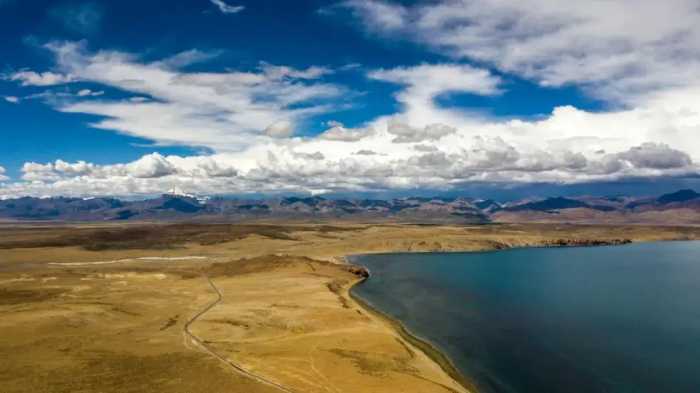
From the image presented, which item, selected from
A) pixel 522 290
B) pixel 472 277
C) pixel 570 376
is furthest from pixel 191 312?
pixel 472 277

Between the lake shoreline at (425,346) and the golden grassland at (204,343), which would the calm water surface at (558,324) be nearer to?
the lake shoreline at (425,346)

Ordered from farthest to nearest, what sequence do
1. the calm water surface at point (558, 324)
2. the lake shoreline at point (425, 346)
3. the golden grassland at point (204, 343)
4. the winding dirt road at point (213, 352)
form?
the calm water surface at point (558, 324), the lake shoreline at point (425, 346), the golden grassland at point (204, 343), the winding dirt road at point (213, 352)

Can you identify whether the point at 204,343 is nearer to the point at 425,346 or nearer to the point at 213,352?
the point at 213,352

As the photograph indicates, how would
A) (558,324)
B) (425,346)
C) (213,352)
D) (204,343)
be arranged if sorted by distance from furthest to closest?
1. (558,324)
2. (425,346)
3. (204,343)
4. (213,352)

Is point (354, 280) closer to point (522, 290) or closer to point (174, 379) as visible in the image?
point (522, 290)

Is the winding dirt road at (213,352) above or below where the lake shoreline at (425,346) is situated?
above

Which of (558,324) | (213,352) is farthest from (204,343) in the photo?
(558,324)

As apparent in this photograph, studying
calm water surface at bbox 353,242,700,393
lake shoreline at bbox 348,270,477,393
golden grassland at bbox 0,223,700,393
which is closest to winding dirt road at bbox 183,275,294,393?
golden grassland at bbox 0,223,700,393

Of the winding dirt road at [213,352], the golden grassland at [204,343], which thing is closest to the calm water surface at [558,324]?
the golden grassland at [204,343]
